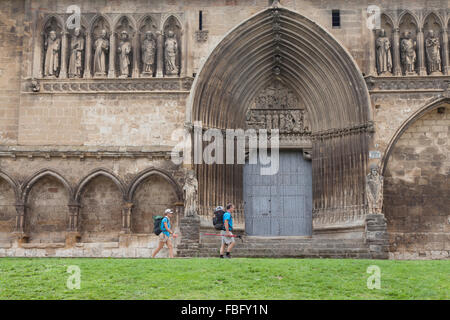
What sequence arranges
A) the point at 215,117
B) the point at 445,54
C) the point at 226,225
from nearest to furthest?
the point at 226,225 → the point at 445,54 → the point at 215,117

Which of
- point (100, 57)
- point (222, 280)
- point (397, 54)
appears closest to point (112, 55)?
point (100, 57)

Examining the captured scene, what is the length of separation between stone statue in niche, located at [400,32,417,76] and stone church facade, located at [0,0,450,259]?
0.04 metres

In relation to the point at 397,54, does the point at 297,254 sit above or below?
below

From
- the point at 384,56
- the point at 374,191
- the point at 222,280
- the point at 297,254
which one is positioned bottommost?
the point at 222,280

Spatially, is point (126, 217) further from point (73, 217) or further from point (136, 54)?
point (136, 54)

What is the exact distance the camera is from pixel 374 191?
64.8 feet

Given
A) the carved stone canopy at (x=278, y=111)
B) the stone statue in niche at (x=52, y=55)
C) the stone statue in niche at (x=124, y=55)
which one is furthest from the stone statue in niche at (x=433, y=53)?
the stone statue in niche at (x=52, y=55)

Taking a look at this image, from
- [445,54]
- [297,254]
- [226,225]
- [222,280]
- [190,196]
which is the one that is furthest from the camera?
[445,54]

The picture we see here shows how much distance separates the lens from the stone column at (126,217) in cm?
2075

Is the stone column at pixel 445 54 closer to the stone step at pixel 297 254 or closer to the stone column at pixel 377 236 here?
the stone column at pixel 377 236

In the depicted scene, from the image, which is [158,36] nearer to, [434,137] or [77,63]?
[77,63]

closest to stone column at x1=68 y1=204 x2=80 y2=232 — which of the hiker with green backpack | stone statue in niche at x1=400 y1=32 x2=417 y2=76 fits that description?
the hiker with green backpack

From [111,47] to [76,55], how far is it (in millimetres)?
1145
